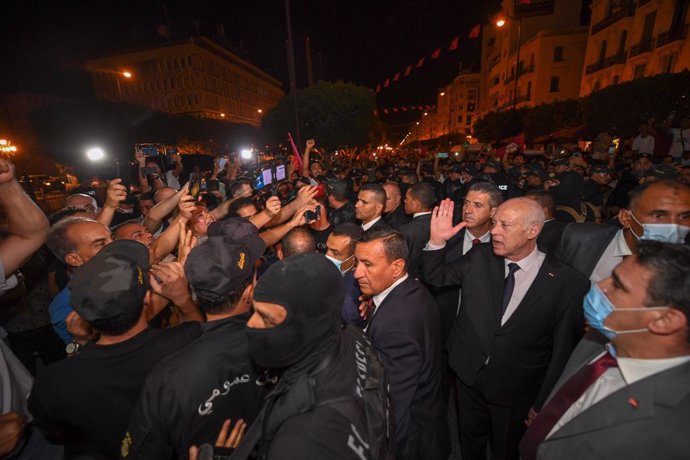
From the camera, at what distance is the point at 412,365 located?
7.73ft

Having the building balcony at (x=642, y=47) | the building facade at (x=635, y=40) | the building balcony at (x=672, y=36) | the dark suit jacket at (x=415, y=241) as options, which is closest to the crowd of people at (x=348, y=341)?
the dark suit jacket at (x=415, y=241)

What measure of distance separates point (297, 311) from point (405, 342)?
1236 mm

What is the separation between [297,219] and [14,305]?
324 cm

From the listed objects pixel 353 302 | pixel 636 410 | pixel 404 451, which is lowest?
pixel 404 451

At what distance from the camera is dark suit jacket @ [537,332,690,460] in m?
1.50

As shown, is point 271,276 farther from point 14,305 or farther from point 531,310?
point 14,305

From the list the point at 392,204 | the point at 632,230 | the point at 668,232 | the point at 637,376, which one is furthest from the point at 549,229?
the point at 637,376

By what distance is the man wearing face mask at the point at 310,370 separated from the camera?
124 cm

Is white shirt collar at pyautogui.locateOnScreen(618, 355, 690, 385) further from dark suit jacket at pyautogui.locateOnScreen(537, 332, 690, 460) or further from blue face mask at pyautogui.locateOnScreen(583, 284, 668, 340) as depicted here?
blue face mask at pyautogui.locateOnScreen(583, 284, 668, 340)

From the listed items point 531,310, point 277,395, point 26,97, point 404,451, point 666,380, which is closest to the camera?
point 277,395

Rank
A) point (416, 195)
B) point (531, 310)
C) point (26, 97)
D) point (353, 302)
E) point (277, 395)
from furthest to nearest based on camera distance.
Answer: point (26, 97) → point (416, 195) → point (353, 302) → point (531, 310) → point (277, 395)

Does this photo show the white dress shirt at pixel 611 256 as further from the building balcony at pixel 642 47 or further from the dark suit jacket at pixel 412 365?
the building balcony at pixel 642 47

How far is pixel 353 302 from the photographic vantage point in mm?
3457

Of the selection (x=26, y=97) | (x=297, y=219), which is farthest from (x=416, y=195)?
(x=26, y=97)
